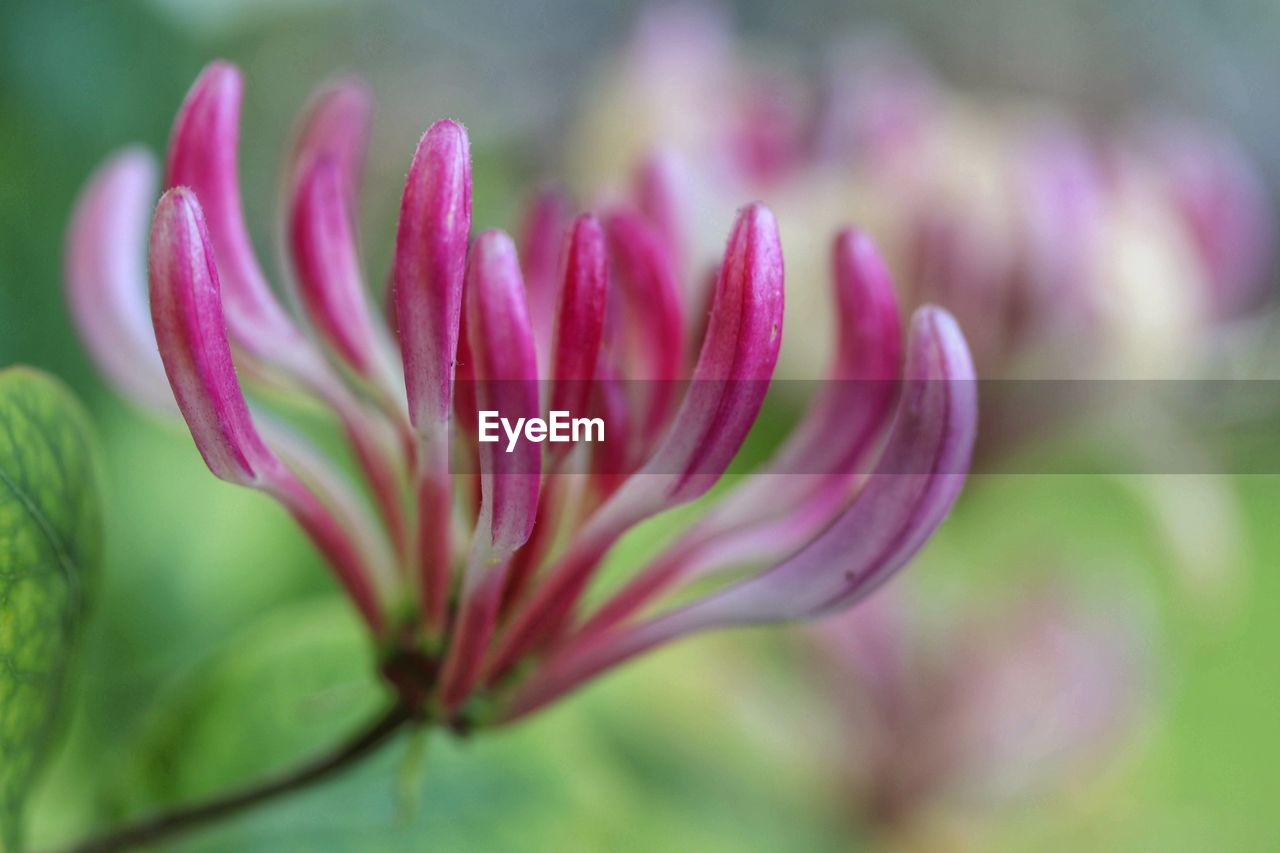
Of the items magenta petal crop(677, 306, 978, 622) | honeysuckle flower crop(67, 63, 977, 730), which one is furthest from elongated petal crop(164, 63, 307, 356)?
magenta petal crop(677, 306, 978, 622)

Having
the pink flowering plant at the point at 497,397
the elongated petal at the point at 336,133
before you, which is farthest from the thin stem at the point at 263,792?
the elongated petal at the point at 336,133

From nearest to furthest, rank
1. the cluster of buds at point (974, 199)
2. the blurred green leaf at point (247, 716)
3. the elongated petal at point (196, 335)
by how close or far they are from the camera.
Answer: the elongated petal at point (196, 335), the blurred green leaf at point (247, 716), the cluster of buds at point (974, 199)

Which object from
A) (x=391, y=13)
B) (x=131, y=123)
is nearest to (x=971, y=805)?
(x=131, y=123)

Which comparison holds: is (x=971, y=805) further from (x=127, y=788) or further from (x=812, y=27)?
(x=812, y=27)

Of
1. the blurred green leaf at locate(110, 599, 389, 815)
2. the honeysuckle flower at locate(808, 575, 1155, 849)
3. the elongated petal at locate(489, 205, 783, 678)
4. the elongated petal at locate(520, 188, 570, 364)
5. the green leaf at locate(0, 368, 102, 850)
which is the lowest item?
the honeysuckle flower at locate(808, 575, 1155, 849)

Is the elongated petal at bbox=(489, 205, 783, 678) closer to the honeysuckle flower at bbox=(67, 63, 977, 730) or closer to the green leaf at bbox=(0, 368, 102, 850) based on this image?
the honeysuckle flower at bbox=(67, 63, 977, 730)

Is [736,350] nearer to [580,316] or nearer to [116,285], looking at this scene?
[580,316]

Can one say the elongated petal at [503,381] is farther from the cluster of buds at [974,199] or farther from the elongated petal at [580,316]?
the cluster of buds at [974,199]

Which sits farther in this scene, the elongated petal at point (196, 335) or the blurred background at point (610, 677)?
the blurred background at point (610, 677)
